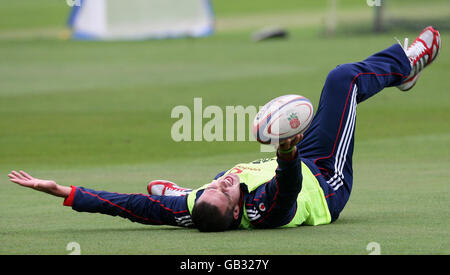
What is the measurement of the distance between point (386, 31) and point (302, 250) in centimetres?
3194

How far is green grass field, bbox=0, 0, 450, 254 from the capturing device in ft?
21.2

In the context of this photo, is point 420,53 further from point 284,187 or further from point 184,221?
point 184,221

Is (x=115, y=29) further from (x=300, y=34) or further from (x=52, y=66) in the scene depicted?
(x=52, y=66)

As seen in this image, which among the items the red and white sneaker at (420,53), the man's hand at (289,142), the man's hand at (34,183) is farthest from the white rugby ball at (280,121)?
the red and white sneaker at (420,53)

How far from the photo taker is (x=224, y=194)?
22.0ft

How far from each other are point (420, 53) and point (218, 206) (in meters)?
3.13

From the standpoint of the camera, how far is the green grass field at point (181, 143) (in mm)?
6465

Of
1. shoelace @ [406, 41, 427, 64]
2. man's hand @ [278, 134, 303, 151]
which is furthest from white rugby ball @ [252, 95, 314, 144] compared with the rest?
shoelace @ [406, 41, 427, 64]

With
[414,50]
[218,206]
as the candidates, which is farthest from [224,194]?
[414,50]

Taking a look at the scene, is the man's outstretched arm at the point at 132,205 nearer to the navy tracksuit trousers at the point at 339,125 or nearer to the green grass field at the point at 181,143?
the green grass field at the point at 181,143

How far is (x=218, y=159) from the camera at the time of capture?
12.7 m

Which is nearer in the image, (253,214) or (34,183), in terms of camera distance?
(34,183)

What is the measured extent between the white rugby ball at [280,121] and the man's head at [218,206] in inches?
28.7
